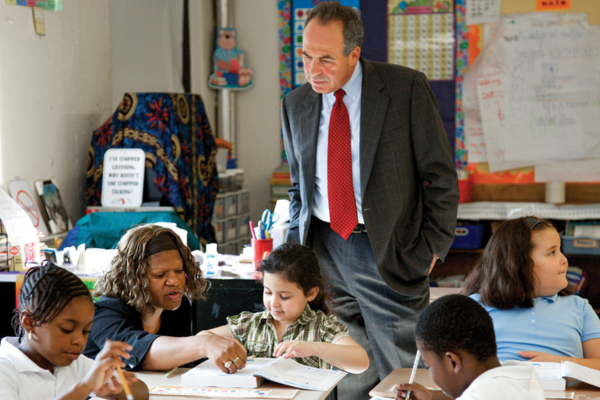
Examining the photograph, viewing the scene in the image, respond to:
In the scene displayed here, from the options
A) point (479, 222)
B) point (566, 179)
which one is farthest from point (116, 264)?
point (566, 179)

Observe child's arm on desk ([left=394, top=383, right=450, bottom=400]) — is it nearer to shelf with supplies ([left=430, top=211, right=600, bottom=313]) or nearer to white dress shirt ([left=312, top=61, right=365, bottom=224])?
white dress shirt ([left=312, top=61, right=365, bottom=224])

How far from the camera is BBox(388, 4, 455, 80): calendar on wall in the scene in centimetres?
468

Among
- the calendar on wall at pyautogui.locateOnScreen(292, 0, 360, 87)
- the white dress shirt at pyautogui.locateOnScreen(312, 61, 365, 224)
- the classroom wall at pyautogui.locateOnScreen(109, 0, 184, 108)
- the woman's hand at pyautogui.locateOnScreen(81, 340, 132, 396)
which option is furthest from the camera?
the calendar on wall at pyautogui.locateOnScreen(292, 0, 360, 87)

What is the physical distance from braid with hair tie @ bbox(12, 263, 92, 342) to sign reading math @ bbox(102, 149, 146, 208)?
2056 millimetres

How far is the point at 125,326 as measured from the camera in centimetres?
190

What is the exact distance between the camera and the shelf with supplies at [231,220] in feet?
14.6

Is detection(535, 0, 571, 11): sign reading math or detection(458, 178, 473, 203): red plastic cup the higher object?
detection(535, 0, 571, 11): sign reading math

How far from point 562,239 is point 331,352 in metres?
2.87

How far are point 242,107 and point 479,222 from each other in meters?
1.92

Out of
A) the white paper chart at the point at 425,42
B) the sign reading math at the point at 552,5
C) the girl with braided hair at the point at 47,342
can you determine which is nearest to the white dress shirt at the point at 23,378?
the girl with braided hair at the point at 47,342

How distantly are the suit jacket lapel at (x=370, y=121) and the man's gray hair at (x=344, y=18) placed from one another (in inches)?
5.6

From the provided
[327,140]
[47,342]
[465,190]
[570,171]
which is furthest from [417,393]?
[570,171]

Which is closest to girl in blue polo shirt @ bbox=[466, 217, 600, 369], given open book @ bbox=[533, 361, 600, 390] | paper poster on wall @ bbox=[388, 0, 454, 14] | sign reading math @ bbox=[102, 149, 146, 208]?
open book @ bbox=[533, 361, 600, 390]

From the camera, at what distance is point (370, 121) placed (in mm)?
2188
